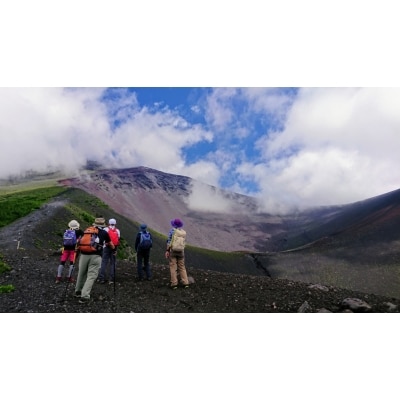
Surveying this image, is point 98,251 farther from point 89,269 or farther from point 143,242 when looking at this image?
point 143,242

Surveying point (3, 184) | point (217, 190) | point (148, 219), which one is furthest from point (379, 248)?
point (3, 184)

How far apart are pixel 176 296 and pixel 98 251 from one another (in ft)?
10.6

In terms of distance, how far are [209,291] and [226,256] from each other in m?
53.2

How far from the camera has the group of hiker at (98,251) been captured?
11523 millimetres

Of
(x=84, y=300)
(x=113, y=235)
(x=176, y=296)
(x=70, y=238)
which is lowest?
(x=84, y=300)

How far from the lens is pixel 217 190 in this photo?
550ft

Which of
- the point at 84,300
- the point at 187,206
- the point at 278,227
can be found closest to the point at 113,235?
the point at 84,300

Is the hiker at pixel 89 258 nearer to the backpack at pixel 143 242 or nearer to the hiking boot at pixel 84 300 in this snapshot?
the hiking boot at pixel 84 300

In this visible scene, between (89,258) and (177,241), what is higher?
(177,241)

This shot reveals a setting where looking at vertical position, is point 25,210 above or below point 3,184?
below

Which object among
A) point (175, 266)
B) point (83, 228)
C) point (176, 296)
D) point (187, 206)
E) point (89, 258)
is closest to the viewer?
point (89, 258)

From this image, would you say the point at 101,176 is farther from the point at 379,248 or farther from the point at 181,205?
the point at 379,248

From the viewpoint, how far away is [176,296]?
12.8 meters

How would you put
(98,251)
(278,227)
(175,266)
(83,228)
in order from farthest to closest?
(278,227), (83,228), (175,266), (98,251)
